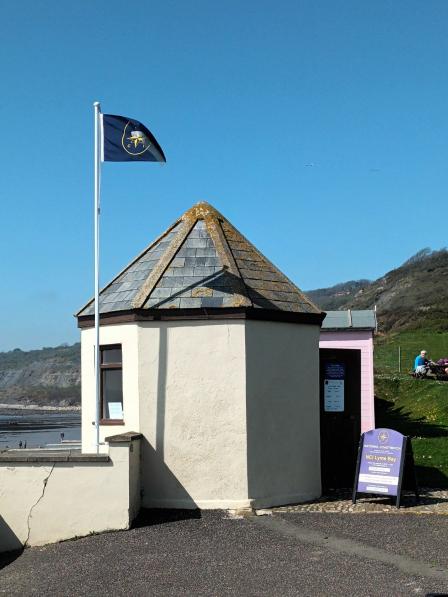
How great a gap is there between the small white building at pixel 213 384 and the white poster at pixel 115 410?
2 centimetres

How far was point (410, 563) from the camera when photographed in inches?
321

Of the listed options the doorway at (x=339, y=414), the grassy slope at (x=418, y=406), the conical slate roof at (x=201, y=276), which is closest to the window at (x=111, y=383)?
the conical slate roof at (x=201, y=276)

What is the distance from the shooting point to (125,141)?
39.2 feet

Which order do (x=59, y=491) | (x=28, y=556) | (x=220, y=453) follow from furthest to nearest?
(x=220, y=453) < (x=59, y=491) < (x=28, y=556)

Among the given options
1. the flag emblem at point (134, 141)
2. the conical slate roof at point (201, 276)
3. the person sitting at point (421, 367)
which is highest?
the flag emblem at point (134, 141)

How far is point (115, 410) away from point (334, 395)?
3.92 metres

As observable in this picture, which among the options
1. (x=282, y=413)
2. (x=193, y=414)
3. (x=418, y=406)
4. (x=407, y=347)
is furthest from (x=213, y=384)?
(x=407, y=347)

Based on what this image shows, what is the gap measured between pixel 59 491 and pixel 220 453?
8.25 feet

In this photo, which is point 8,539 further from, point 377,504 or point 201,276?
point 377,504

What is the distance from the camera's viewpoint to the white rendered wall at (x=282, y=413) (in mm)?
11406

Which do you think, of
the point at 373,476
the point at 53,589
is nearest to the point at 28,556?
the point at 53,589

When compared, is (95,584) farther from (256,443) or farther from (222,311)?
(222,311)

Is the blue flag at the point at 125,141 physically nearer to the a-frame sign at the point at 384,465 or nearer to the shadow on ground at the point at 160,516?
the shadow on ground at the point at 160,516

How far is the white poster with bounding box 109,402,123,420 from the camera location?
39.8 ft
